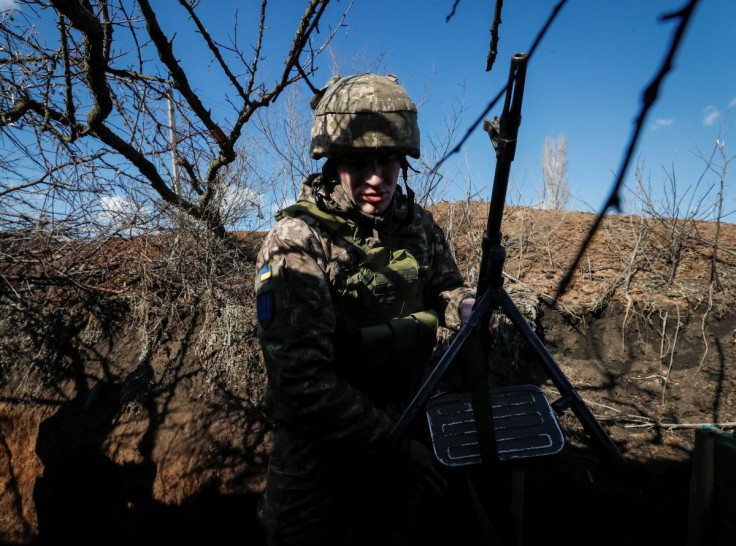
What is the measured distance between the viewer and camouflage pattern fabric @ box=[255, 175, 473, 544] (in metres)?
1.66

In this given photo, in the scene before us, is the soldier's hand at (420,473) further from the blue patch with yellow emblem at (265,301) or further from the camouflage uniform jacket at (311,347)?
the blue patch with yellow emblem at (265,301)

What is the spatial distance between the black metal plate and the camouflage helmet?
1165mm

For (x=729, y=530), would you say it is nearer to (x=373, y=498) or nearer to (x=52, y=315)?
(x=373, y=498)

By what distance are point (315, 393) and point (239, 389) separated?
231cm

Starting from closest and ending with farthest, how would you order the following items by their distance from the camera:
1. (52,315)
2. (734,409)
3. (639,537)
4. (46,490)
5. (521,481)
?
(521,481)
(639,537)
(734,409)
(46,490)
(52,315)

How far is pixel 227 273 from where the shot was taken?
14.7ft

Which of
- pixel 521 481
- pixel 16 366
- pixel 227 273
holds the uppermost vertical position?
pixel 227 273

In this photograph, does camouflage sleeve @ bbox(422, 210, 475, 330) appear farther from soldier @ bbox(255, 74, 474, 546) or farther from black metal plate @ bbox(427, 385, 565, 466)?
black metal plate @ bbox(427, 385, 565, 466)

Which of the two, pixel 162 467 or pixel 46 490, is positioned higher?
pixel 162 467

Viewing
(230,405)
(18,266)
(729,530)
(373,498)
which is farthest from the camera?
(18,266)

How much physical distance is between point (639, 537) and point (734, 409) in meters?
1.14

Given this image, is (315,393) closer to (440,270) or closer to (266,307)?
(266,307)

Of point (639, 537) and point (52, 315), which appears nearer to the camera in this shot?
point (639, 537)

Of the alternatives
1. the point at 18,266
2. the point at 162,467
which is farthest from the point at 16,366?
the point at 162,467
